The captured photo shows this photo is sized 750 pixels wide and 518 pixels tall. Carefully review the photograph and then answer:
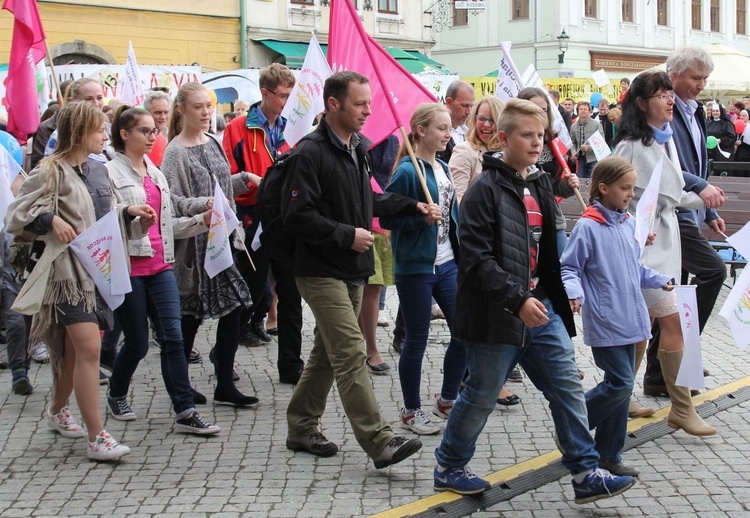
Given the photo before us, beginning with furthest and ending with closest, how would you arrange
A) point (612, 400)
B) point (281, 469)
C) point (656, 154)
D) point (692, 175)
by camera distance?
point (692, 175), point (656, 154), point (281, 469), point (612, 400)

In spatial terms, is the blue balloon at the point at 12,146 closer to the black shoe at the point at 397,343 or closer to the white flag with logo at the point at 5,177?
the white flag with logo at the point at 5,177

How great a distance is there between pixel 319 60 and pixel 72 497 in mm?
3406

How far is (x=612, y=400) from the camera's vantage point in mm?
4957

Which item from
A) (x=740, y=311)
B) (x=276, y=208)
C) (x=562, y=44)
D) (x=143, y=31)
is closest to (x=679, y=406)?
(x=740, y=311)

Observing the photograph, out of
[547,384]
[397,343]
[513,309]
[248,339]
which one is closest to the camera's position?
[513,309]

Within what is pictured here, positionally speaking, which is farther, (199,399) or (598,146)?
(598,146)

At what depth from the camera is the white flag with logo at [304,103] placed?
271 inches

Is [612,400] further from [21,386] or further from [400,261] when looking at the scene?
[21,386]

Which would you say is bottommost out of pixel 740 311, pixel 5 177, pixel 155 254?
pixel 740 311

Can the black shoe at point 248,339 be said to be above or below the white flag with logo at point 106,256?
below

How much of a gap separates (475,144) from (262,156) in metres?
1.49

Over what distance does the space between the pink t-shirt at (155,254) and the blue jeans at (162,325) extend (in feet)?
0.12

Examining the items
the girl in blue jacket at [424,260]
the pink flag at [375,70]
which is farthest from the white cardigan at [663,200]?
the pink flag at [375,70]

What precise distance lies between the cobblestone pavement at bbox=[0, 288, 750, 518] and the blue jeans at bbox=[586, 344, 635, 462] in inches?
9.2
